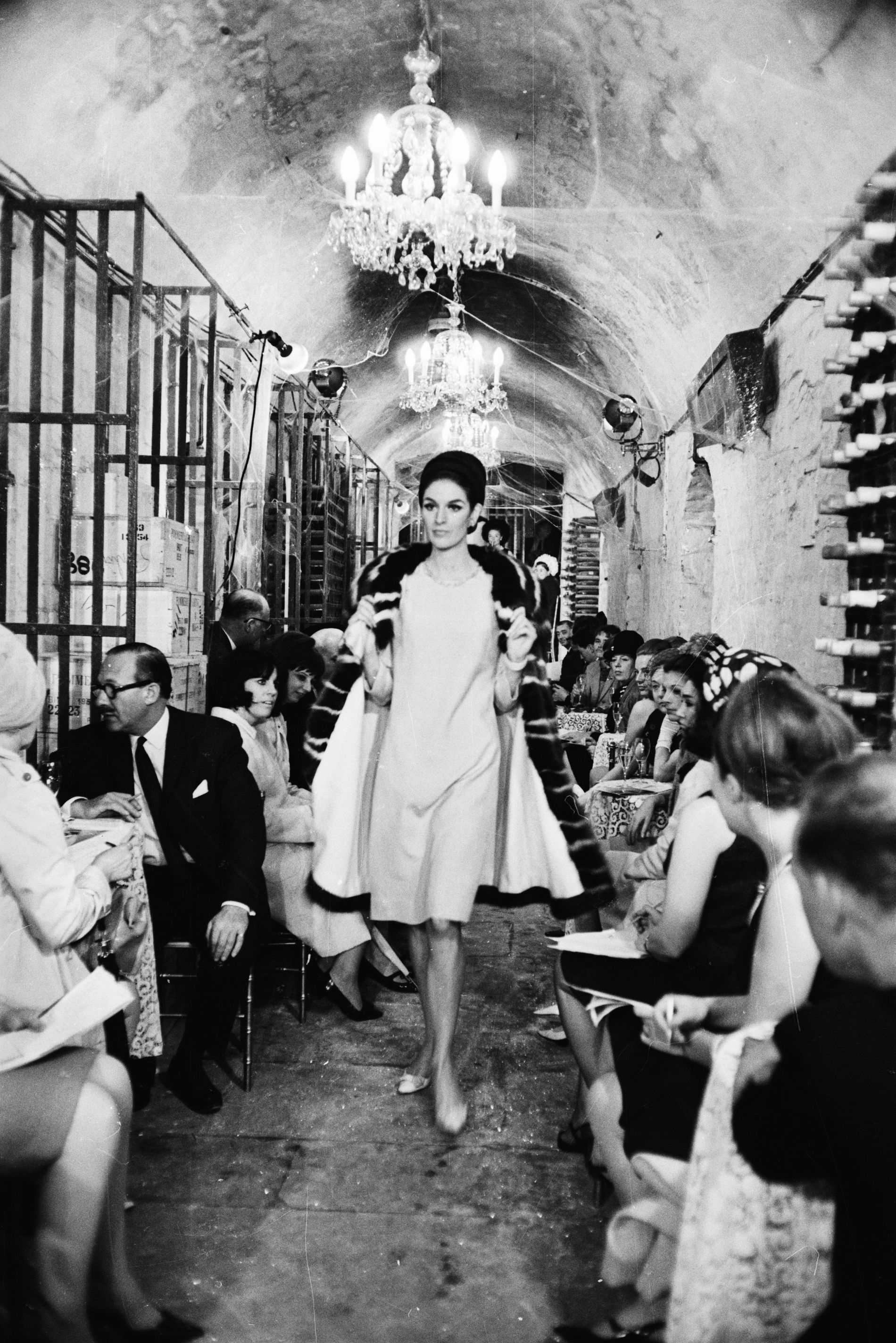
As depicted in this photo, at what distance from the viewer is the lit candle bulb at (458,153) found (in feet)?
15.0

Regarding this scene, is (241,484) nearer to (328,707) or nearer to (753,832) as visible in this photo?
(328,707)

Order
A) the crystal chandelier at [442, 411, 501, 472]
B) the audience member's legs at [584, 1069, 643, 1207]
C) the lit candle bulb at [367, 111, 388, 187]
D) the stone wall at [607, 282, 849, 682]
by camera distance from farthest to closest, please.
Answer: the crystal chandelier at [442, 411, 501, 472] → the stone wall at [607, 282, 849, 682] → the lit candle bulb at [367, 111, 388, 187] → the audience member's legs at [584, 1069, 643, 1207]

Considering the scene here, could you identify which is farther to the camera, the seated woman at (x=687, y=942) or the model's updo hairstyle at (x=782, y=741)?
the seated woman at (x=687, y=942)

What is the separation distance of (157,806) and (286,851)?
2.03ft

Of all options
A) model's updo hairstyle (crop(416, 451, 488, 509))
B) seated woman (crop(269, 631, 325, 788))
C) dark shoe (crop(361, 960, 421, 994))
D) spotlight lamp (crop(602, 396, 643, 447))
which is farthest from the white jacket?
spotlight lamp (crop(602, 396, 643, 447))

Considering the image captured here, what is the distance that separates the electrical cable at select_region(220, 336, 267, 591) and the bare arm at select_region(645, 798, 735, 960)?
525 cm

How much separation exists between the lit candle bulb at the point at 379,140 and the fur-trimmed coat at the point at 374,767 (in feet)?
8.04

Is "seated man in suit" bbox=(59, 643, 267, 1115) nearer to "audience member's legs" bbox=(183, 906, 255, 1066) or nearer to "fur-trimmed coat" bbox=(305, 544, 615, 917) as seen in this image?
"audience member's legs" bbox=(183, 906, 255, 1066)

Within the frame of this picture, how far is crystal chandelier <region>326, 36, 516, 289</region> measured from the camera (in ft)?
15.0

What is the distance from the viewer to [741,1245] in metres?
1.22

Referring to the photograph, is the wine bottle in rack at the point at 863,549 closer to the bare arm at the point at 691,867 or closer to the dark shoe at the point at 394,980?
the bare arm at the point at 691,867

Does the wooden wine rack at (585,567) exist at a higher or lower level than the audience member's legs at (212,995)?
higher

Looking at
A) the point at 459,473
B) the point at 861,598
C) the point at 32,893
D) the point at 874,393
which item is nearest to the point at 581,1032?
the point at 32,893

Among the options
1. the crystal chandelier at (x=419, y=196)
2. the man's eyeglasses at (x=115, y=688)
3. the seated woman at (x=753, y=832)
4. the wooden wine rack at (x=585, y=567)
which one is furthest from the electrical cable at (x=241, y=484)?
the wooden wine rack at (x=585, y=567)
